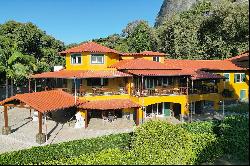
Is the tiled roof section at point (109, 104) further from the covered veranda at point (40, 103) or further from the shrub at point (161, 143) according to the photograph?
the shrub at point (161, 143)

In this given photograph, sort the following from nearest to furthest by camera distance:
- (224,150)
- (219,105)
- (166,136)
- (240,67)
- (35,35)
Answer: (166,136)
(224,150)
(219,105)
(240,67)
(35,35)

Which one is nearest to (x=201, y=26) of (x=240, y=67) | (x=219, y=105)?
(x=240, y=67)

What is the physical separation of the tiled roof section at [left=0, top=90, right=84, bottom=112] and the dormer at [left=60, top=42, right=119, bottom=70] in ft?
15.6

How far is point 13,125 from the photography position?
36.7 m

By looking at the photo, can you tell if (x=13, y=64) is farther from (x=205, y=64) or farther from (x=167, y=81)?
(x=205, y=64)

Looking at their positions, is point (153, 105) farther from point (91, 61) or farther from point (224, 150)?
point (224, 150)

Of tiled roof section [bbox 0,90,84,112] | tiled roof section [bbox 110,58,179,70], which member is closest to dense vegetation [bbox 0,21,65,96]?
tiled roof section [bbox 0,90,84,112]

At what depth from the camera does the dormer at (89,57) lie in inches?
1566

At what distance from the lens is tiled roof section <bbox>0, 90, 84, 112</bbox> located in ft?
101

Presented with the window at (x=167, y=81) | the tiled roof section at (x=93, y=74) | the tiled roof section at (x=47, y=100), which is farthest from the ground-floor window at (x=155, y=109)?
the tiled roof section at (x=47, y=100)

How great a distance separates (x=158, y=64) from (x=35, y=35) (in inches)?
1227

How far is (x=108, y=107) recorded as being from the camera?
34938 mm

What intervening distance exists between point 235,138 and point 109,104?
14.8m

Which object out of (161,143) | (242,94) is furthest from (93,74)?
(242,94)
